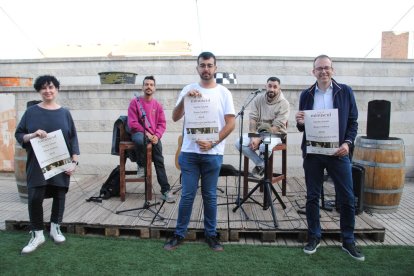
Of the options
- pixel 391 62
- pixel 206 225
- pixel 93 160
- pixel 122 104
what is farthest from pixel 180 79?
pixel 206 225

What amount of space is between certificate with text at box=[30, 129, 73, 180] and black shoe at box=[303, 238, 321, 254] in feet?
8.62

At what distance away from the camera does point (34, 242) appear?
348cm

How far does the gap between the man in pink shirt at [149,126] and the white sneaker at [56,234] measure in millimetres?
1488

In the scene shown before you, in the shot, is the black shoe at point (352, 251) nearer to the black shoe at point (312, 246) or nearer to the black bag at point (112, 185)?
the black shoe at point (312, 246)

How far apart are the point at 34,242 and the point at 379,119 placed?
463 cm

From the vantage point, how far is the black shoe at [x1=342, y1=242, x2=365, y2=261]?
130 inches

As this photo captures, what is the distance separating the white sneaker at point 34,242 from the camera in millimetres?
3387

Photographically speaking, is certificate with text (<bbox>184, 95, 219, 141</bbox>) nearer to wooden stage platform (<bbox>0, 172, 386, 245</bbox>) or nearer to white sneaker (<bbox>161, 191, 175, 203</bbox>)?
wooden stage platform (<bbox>0, 172, 386, 245</bbox>)

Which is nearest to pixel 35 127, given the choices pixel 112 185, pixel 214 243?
pixel 112 185

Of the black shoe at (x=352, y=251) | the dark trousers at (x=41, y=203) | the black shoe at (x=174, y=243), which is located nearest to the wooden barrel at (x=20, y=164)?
the dark trousers at (x=41, y=203)

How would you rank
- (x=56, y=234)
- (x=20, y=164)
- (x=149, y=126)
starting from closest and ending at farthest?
(x=56, y=234) < (x=149, y=126) < (x=20, y=164)

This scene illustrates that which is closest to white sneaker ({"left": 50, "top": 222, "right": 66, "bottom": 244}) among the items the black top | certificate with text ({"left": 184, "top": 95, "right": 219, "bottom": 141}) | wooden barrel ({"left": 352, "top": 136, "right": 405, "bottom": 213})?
→ the black top

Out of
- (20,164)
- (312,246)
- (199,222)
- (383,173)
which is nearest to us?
(312,246)

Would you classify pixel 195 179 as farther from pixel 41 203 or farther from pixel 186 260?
pixel 41 203
